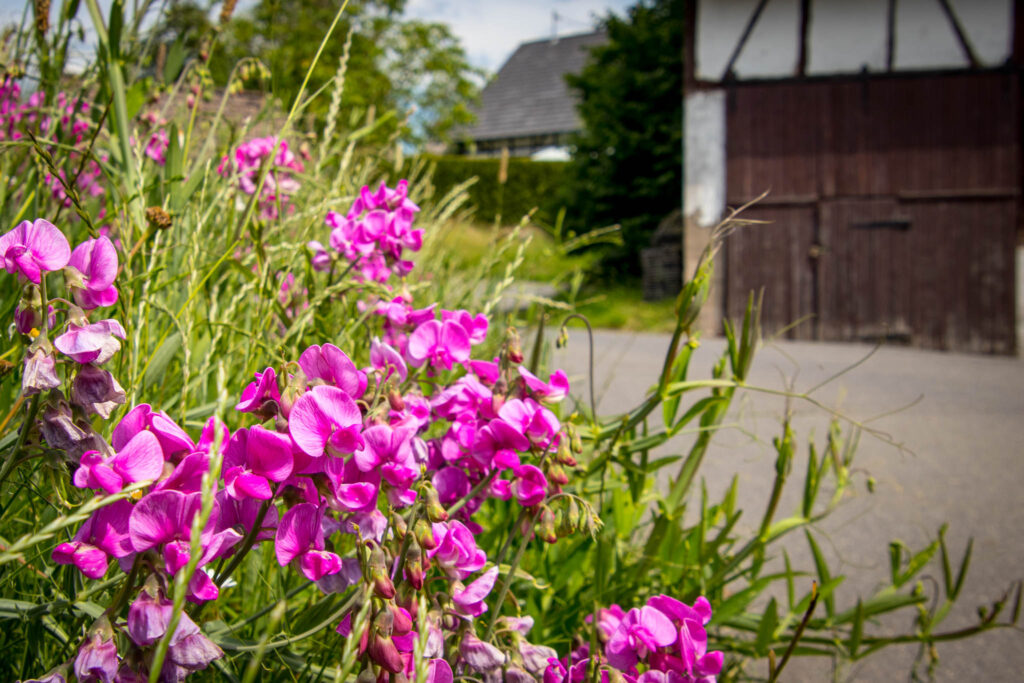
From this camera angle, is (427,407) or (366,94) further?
(366,94)

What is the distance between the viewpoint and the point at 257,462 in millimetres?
527

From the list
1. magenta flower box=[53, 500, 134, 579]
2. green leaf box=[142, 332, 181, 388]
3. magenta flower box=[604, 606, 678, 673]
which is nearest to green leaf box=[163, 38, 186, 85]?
green leaf box=[142, 332, 181, 388]

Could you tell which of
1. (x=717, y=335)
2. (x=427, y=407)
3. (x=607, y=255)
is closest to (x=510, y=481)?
(x=427, y=407)

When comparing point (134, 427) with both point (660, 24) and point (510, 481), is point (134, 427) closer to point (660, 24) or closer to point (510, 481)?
point (510, 481)

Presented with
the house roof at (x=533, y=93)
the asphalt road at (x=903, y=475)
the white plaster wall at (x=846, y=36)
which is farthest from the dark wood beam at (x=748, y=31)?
the house roof at (x=533, y=93)

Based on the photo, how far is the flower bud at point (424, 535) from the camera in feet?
1.80

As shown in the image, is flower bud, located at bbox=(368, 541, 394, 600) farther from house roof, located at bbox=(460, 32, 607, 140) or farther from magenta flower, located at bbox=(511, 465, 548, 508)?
house roof, located at bbox=(460, 32, 607, 140)

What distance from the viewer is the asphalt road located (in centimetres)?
159

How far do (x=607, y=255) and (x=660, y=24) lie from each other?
366cm

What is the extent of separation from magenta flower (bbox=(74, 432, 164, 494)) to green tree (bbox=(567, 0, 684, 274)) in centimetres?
1032

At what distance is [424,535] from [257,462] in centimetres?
14

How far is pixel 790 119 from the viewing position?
25.0ft

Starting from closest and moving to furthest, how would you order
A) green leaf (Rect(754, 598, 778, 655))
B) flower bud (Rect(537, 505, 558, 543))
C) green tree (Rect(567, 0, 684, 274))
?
flower bud (Rect(537, 505, 558, 543)) < green leaf (Rect(754, 598, 778, 655)) < green tree (Rect(567, 0, 684, 274))

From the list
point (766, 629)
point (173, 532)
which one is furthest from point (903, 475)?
point (173, 532)
